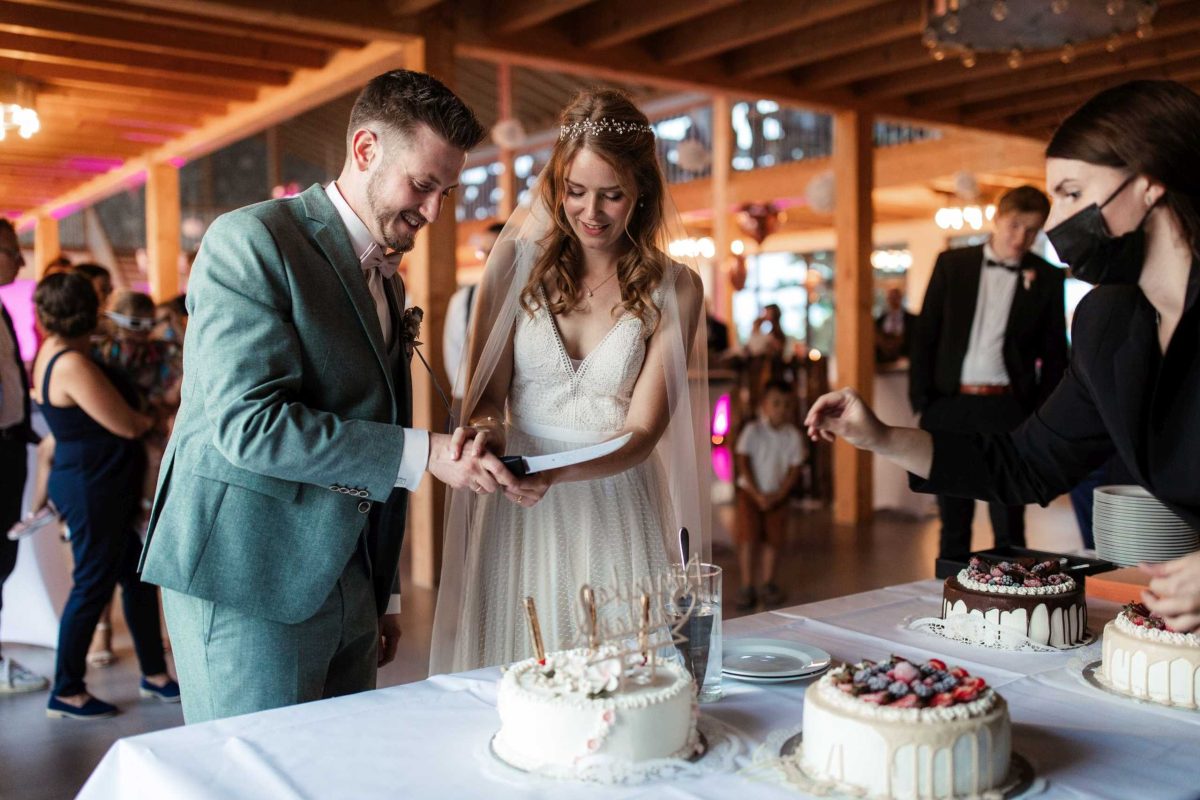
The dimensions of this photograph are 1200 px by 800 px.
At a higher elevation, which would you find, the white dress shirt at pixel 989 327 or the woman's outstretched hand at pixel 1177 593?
the white dress shirt at pixel 989 327

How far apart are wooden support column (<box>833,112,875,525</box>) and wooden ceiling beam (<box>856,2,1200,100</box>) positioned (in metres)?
0.25

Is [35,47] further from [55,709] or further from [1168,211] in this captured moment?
[1168,211]

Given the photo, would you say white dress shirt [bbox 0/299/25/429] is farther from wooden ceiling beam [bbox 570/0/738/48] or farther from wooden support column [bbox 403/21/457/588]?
wooden ceiling beam [bbox 570/0/738/48]

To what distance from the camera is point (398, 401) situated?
177cm

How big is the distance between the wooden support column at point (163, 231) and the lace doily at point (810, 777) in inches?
318

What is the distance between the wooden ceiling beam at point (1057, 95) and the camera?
6590 mm


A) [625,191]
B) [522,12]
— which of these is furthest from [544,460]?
[522,12]

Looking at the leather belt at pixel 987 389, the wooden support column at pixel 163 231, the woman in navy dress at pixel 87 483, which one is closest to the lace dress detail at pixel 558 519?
the woman in navy dress at pixel 87 483

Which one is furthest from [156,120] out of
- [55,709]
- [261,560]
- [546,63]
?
[261,560]

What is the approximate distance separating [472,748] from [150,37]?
538 centimetres

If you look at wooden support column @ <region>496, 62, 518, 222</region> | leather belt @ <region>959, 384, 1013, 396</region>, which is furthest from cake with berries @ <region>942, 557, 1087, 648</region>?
wooden support column @ <region>496, 62, 518, 222</region>

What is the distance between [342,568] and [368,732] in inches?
13.7

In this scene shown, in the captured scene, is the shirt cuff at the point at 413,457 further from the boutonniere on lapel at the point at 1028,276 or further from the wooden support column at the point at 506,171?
the wooden support column at the point at 506,171

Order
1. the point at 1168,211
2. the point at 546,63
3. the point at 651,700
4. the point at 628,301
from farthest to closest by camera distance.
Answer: the point at 546,63 → the point at 628,301 → the point at 1168,211 → the point at 651,700
